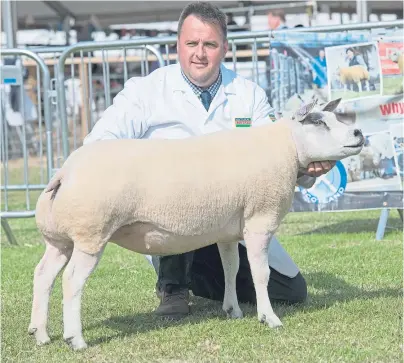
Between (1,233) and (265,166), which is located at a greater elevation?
(265,166)

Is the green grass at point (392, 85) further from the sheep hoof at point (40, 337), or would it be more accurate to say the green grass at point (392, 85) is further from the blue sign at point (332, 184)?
the sheep hoof at point (40, 337)

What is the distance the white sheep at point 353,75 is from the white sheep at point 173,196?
2972mm

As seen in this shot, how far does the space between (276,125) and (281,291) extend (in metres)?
1.14

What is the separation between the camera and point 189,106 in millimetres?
4750

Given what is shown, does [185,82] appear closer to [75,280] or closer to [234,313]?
[234,313]

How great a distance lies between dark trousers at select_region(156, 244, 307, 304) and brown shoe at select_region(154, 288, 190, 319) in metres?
0.05

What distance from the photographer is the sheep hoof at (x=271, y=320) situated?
13.8 feet

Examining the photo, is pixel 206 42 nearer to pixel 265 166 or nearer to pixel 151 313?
pixel 265 166

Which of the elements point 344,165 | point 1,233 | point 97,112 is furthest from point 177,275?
point 97,112

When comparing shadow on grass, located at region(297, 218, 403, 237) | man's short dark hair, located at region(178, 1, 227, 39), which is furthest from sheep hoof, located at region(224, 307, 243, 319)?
shadow on grass, located at region(297, 218, 403, 237)

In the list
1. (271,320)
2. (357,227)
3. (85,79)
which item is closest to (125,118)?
(271,320)

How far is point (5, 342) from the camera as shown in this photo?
4.18 m

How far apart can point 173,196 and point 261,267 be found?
0.65 metres

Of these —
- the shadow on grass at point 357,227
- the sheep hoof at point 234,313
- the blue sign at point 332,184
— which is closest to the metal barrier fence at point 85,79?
the blue sign at point 332,184
